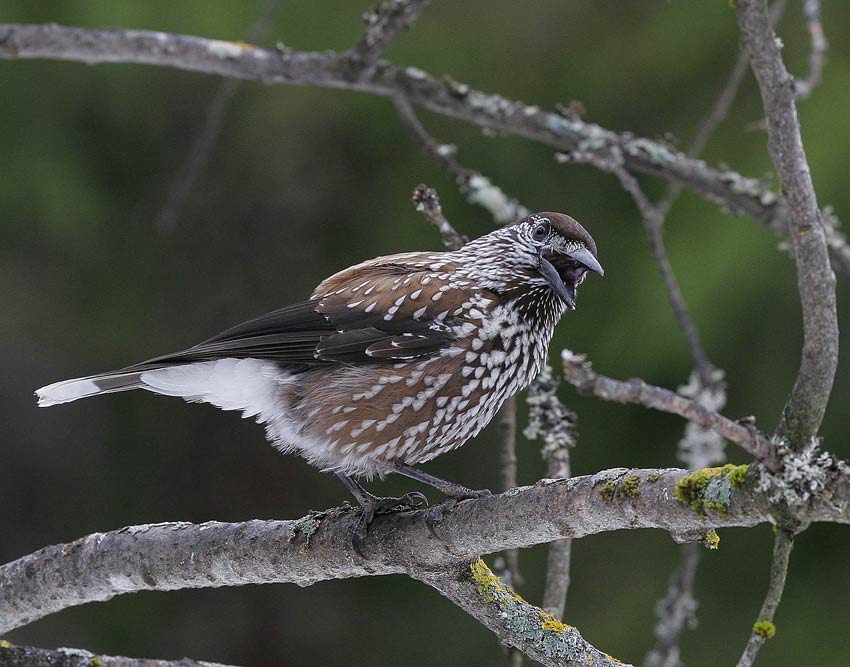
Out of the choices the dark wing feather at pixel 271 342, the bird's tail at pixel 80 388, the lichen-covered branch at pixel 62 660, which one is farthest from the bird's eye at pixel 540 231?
the lichen-covered branch at pixel 62 660

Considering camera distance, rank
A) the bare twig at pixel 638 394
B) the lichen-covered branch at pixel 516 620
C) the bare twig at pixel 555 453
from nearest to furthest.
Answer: the bare twig at pixel 638 394
the lichen-covered branch at pixel 516 620
the bare twig at pixel 555 453

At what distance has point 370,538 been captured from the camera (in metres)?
3.04

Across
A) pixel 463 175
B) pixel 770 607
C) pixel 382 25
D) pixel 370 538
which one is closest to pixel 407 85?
pixel 382 25

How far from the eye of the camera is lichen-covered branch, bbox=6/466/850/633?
215 cm

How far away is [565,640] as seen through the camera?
2.61 meters

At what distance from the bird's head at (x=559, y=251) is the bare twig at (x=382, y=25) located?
98 cm

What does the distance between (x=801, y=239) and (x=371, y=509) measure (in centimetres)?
152

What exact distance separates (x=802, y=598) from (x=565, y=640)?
2.85m

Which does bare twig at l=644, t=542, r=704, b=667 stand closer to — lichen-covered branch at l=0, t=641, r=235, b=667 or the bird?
the bird

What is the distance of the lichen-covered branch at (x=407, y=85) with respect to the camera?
13.4ft

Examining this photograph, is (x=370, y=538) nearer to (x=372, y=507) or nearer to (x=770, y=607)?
(x=372, y=507)

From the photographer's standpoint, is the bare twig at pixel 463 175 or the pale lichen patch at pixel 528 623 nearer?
the pale lichen patch at pixel 528 623

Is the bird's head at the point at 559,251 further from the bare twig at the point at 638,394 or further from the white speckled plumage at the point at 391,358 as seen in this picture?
the bare twig at the point at 638,394

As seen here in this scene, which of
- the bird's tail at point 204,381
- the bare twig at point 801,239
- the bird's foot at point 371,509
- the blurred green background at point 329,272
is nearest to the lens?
the bare twig at point 801,239
